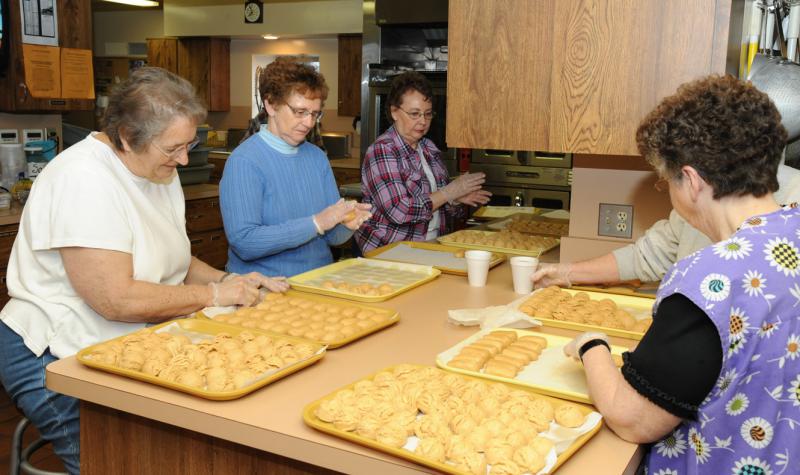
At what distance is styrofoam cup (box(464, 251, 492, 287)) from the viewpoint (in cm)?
262

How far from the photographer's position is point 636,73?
2.28 metres

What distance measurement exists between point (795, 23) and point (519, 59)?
0.97m

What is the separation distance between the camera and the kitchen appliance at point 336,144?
7.88 meters

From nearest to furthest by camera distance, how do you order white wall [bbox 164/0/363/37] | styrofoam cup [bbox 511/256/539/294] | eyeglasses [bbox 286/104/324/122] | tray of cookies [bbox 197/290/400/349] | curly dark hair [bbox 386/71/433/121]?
tray of cookies [bbox 197/290/400/349]
styrofoam cup [bbox 511/256/539/294]
eyeglasses [bbox 286/104/324/122]
curly dark hair [bbox 386/71/433/121]
white wall [bbox 164/0/363/37]

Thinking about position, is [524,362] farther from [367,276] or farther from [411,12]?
Answer: [411,12]

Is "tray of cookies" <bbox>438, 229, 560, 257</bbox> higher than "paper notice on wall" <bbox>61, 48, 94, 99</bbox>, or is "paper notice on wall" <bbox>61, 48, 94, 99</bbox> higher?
"paper notice on wall" <bbox>61, 48, 94, 99</bbox>

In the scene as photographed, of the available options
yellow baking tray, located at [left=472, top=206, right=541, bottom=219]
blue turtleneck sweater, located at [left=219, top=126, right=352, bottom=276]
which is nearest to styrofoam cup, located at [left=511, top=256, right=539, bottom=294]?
blue turtleneck sweater, located at [left=219, top=126, right=352, bottom=276]

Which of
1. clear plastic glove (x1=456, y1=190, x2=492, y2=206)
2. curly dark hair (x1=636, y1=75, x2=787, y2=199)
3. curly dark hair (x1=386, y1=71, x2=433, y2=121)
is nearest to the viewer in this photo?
curly dark hair (x1=636, y1=75, x2=787, y2=199)

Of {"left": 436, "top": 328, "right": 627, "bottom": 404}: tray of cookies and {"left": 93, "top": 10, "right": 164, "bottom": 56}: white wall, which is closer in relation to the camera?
{"left": 436, "top": 328, "right": 627, "bottom": 404}: tray of cookies

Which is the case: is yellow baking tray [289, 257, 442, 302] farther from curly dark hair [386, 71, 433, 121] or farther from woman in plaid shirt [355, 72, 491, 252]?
curly dark hair [386, 71, 433, 121]

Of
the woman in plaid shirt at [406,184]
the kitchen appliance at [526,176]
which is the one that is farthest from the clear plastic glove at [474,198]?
the kitchen appliance at [526,176]

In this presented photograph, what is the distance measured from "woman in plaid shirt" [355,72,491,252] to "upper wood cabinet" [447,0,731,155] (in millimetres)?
923

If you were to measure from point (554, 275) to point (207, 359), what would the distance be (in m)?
1.32

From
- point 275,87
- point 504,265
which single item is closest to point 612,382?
point 504,265
